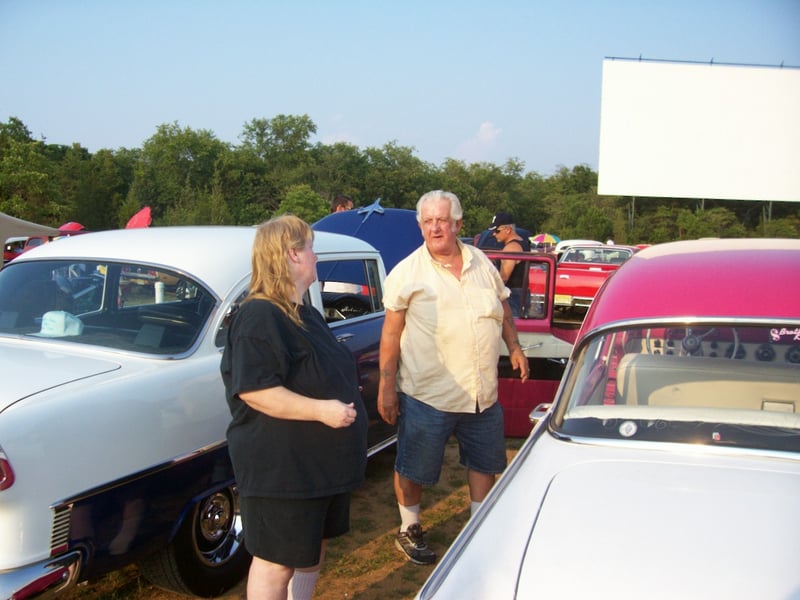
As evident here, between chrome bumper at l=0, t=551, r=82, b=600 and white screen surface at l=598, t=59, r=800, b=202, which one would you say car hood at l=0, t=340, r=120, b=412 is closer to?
chrome bumper at l=0, t=551, r=82, b=600

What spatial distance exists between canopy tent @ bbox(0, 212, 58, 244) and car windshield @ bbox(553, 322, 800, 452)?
2322 centimetres

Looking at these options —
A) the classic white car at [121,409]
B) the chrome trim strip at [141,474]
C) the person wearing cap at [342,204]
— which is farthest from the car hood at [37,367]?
the person wearing cap at [342,204]

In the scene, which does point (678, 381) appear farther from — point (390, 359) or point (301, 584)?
point (301, 584)

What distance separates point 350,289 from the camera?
18.1ft

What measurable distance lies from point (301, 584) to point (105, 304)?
1.94m

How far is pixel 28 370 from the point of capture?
9.21ft

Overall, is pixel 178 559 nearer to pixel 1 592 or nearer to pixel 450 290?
pixel 1 592

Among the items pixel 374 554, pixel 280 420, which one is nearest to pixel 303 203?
pixel 374 554

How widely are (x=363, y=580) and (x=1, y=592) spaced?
1.83 metres

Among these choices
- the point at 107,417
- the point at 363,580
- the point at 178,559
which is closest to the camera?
the point at 107,417

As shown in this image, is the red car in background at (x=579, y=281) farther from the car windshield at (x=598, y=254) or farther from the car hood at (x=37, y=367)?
the car hood at (x=37, y=367)

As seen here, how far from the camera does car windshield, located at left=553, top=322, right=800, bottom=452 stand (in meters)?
2.35

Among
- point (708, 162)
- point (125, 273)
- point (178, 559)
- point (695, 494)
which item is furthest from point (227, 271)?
point (708, 162)

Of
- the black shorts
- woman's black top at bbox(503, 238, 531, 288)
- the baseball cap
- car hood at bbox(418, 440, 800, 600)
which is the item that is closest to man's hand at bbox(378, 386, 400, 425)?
the black shorts
